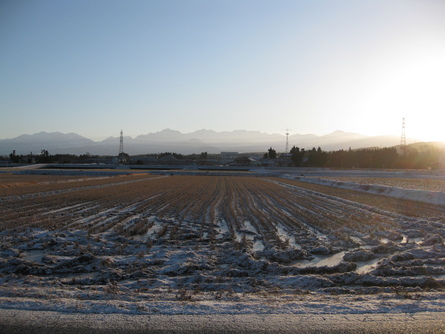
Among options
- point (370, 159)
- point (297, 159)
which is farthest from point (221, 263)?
point (370, 159)

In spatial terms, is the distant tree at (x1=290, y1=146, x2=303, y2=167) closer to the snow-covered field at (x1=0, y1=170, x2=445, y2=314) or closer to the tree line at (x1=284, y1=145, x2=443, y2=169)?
the tree line at (x1=284, y1=145, x2=443, y2=169)

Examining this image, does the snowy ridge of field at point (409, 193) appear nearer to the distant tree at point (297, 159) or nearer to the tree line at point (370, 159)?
the tree line at point (370, 159)

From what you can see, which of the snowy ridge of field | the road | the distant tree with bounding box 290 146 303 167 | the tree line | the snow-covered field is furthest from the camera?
the distant tree with bounding box 290 146 303 167

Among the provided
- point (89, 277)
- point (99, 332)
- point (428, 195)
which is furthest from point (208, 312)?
point (428, 195)

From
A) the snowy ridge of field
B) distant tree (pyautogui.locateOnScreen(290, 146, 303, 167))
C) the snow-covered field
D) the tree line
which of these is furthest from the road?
distant tree (pyautogui.locateOnScreen(290, 146, 303, 167))

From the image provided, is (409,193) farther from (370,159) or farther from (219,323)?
(370,159)

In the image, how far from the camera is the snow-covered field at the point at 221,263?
496cm

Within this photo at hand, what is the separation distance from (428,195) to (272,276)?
51.9 ft

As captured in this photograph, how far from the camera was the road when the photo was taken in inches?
162

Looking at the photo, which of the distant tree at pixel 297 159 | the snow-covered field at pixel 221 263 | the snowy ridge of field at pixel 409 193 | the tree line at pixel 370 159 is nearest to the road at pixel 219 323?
the snow-covered field at pixel 221 263

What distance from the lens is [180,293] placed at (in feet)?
17.6

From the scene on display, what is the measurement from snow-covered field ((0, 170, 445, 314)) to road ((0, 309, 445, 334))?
178mm

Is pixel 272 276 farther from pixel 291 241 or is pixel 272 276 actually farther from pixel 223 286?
pixel 291 241

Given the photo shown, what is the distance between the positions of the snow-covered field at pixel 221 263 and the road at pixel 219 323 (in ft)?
0.58
